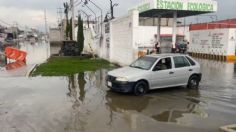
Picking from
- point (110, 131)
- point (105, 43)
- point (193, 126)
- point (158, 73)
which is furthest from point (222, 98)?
point (105, 43)

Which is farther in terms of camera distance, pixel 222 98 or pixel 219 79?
pixel 219 79

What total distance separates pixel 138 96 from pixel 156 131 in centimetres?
439

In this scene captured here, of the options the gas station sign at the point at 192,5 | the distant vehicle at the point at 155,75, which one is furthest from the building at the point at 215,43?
the distant vehicle at the point at 155,75

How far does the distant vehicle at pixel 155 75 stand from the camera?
1207 cm

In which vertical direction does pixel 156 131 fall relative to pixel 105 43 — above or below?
below

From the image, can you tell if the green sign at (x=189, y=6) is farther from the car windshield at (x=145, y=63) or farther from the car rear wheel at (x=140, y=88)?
the car rear wheel at (x=140, y=88)

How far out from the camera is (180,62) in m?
13.3

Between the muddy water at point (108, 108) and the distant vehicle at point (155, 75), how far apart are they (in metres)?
0.36

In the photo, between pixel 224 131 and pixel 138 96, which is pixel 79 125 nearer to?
pixel 224 131

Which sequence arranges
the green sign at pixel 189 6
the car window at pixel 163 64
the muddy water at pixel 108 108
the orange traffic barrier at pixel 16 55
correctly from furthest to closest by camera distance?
1. the orange traffic barrier at pixel 16 55
2. the green sign at pixel 189 6
3. the car window at pixel 163 64
4. the muddy water at pixel 108 108

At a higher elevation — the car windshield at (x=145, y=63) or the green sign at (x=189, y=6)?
the green sign at (x=189, y=6)

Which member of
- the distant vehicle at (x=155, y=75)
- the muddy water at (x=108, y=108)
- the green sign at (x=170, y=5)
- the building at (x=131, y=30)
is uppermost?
the green sign at (x=170, y=5)

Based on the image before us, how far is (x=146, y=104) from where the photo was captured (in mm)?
10750

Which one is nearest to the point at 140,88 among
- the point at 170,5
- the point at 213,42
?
the point at 170,5
